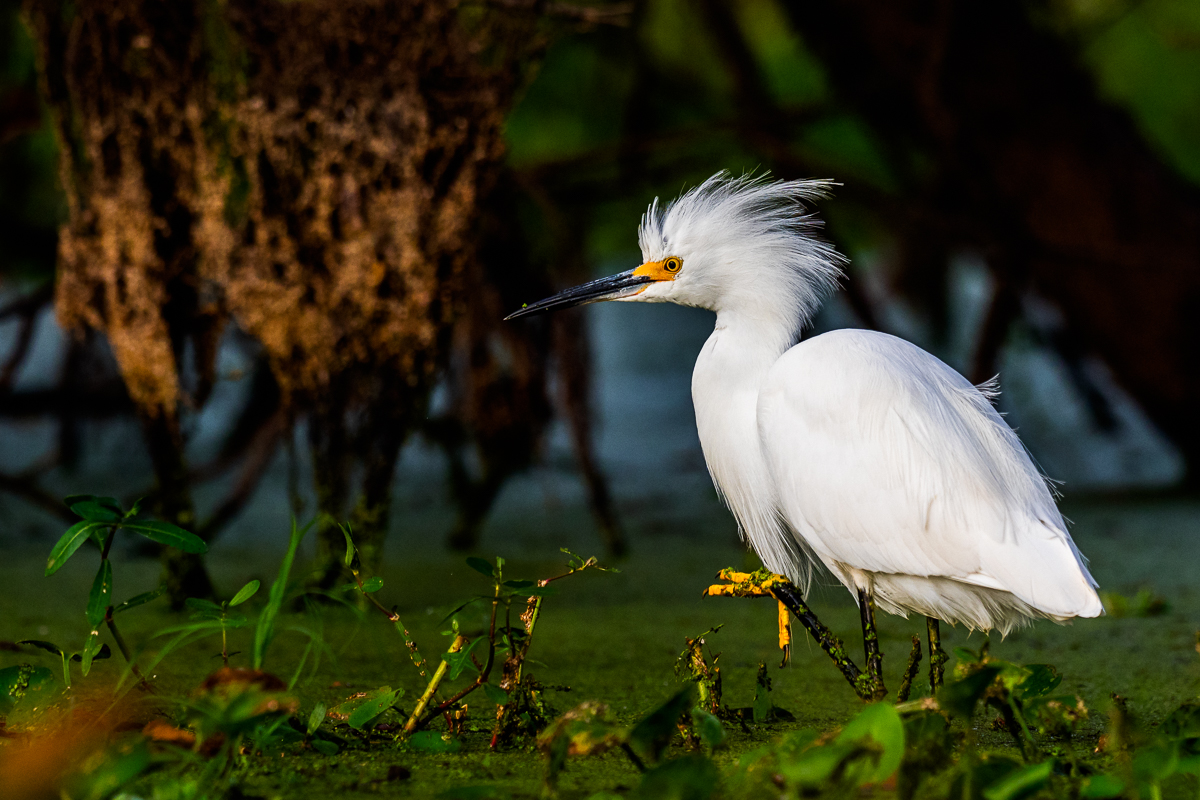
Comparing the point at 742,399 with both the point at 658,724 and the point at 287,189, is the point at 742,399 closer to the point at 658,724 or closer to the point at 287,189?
the point at 658,724

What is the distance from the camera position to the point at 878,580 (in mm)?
2051

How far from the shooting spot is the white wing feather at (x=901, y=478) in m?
1.89

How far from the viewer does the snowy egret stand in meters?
1.90

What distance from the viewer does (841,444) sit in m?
2.01

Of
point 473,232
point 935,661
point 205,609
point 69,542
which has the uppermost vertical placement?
point 473,232

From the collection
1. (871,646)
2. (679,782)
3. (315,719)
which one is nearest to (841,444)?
(871,646)

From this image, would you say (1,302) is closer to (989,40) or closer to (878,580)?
(989,40)

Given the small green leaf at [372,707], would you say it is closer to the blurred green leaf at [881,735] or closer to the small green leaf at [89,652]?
the small green leaf at [89,652]

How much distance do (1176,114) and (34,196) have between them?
7.77 metres

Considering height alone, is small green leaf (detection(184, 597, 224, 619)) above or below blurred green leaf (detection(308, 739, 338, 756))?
above

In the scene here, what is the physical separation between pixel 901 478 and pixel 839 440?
0.13 metres

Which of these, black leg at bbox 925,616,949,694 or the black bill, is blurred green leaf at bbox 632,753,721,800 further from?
the black bill

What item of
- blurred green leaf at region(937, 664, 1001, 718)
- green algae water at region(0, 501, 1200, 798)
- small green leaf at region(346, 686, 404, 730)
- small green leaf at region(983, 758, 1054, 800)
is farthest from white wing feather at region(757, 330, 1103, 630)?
small green leaf at region(346, 686, 404, 730)

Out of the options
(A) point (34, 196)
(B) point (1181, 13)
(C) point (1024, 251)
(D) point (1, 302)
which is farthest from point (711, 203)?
(B) point (1181, 13)
